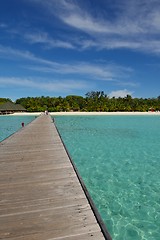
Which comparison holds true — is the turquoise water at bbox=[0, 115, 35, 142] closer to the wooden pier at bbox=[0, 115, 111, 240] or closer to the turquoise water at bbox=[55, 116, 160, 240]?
the turquoise water at bbox=[55, 116, 160, 240]

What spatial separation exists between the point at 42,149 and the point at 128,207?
4.72 metres

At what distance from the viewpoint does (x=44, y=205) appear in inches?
169

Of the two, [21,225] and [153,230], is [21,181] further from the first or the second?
[153,230]

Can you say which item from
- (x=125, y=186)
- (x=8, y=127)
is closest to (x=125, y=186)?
(x=125, y=186)

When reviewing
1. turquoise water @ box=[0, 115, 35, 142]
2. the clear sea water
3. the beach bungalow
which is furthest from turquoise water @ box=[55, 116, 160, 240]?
the beach bungalow

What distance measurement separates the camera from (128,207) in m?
6.80


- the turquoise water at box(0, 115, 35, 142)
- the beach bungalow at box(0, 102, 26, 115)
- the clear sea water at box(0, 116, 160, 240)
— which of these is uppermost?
the beach bungalow at box(0, 102, 26, 115)

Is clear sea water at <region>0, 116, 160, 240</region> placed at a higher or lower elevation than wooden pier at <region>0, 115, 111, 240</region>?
lower

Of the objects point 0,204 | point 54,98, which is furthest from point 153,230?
point 54,98

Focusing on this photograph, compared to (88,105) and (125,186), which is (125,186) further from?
(88,105)

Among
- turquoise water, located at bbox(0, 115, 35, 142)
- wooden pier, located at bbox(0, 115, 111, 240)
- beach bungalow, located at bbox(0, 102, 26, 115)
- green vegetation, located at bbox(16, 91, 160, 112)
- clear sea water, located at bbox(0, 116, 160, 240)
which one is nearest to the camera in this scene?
wooden pier, located at bbox(0, 115, 111, 240)

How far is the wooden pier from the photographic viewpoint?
3362 mm

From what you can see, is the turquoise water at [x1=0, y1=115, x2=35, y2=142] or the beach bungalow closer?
the turquoise water at [x1=0, y1=115, x2=35, y2=142]

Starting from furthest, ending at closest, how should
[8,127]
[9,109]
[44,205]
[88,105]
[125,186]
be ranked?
[88,105]
[9,109]
[8,127]
[125,186]
[44,205]
